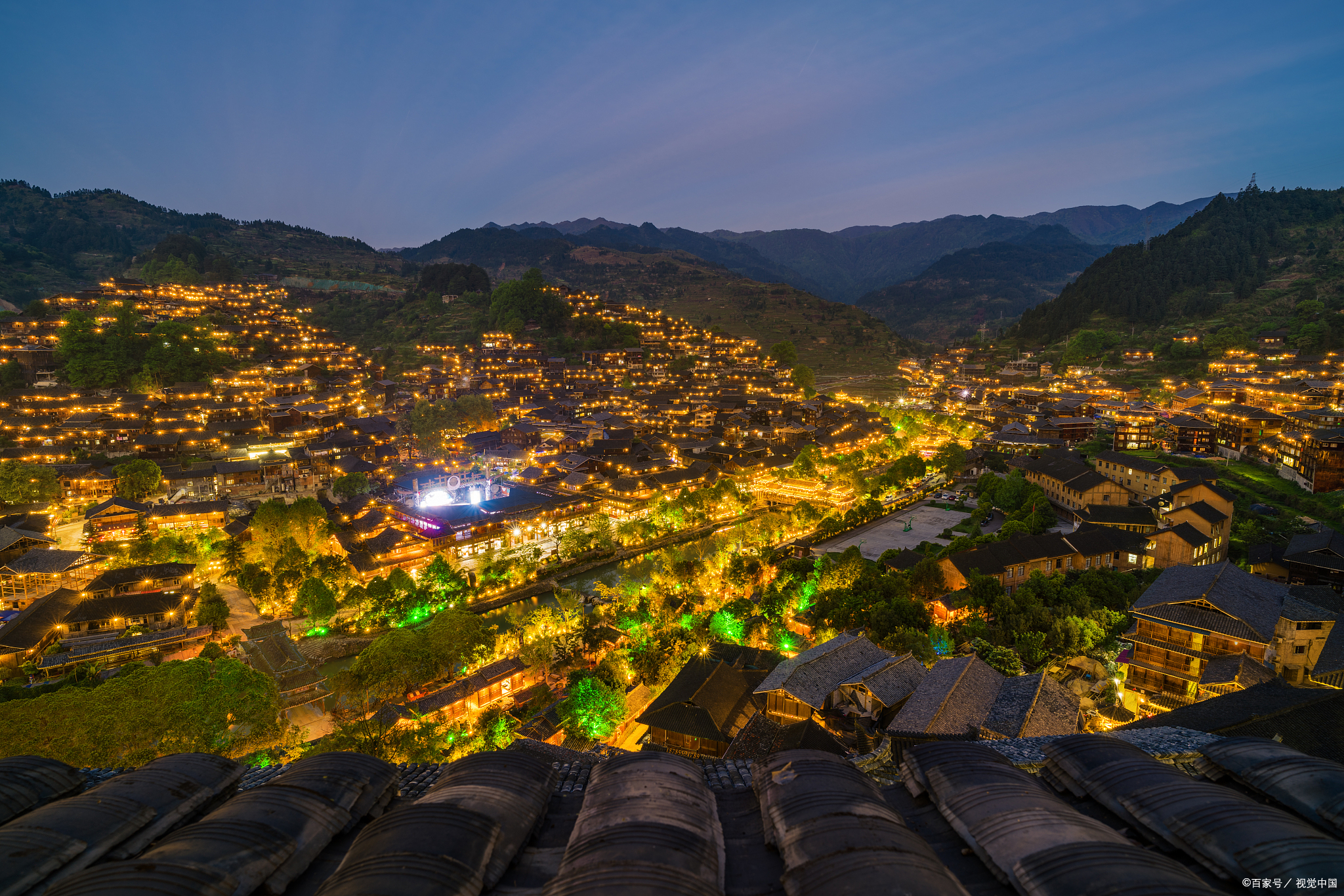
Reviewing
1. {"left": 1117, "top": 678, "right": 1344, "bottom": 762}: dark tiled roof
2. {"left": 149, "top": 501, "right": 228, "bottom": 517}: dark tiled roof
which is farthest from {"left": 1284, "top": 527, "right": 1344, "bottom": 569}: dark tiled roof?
{"left": 149, "top": 501, "right": 228, "bottom": 517}: dark tiled roof

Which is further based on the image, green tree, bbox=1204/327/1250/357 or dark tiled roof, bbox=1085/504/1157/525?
green tree, bbox=1204/327/1250/357

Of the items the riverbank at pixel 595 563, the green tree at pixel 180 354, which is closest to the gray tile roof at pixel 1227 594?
the riverbank at pixel 595 563

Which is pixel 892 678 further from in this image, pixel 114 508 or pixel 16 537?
pixel 114 508

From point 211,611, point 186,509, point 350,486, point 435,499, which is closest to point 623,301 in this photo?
point 350,486

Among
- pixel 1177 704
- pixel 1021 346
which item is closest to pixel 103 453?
pixel 1177 704

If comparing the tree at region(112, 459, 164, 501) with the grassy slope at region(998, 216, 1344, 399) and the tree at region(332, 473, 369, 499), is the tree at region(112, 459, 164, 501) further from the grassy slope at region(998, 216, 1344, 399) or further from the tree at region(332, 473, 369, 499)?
the grassy slope at region(998, 216, 1344, 399)

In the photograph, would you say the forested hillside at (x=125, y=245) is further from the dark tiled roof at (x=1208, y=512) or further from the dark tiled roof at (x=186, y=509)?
the dark tiled roof at (x=1208, y=512)
